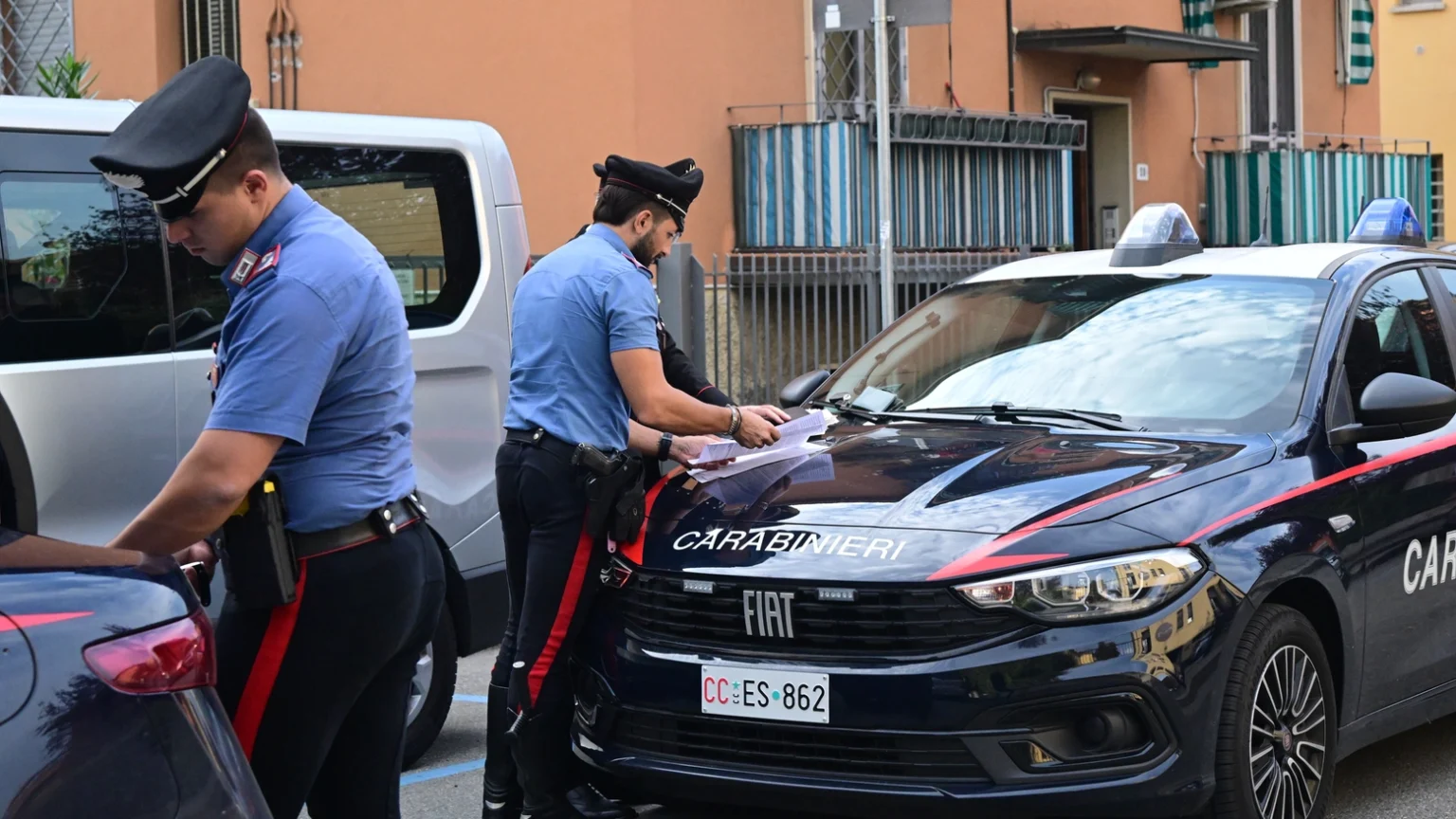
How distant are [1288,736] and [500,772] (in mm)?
1998

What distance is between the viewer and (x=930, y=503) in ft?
13.9

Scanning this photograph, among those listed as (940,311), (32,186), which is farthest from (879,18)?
(32,186)

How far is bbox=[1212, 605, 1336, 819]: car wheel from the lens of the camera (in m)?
3.97

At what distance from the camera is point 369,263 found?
3102 millimetres

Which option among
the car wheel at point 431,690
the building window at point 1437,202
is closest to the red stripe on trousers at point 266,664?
the car wheel at point 431,690

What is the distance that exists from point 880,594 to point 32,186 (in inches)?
102

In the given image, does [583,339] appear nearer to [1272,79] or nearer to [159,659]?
[159,659]

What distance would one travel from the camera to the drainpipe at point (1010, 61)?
15.0 meters

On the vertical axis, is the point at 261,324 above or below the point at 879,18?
below

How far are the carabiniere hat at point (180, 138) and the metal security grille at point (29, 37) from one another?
34.4ft

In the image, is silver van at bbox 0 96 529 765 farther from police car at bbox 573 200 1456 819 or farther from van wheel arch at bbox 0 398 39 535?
police car at bbox 573 200 1456 819

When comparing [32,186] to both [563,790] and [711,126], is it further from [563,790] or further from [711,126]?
[711,126]

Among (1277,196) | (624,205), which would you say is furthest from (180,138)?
(1277,196)

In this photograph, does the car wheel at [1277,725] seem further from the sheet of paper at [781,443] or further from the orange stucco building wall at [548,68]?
the orange stucco building wall at [548,68]
